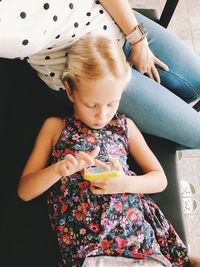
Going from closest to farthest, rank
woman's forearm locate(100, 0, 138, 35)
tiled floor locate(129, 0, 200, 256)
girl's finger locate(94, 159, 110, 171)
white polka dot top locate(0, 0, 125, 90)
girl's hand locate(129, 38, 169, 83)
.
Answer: white polka dot top locate(0, 0, 125, 90), girl's finger locate(94, 159, 110, 171), woman's forearm locate(100, 0, 138, 35), girl's hand locate(129, 38, 169, 83), tiled floor locate(129, 0, 200, 256)

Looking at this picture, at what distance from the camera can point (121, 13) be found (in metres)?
1.08

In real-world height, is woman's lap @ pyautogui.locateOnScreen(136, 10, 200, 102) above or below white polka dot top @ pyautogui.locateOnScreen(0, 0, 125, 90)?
below

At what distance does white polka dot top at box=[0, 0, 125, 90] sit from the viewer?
0.82 metres

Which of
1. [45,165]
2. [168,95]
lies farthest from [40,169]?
[168,95]

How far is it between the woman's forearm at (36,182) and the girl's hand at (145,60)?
1.58 feet

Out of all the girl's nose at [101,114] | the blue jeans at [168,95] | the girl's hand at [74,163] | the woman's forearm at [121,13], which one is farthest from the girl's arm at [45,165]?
the woman's forearm at [121,13]

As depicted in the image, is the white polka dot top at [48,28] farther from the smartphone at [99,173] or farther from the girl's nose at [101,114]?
the smartphone at [99,173]

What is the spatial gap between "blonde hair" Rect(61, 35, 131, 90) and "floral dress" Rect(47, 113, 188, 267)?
0.19 metres

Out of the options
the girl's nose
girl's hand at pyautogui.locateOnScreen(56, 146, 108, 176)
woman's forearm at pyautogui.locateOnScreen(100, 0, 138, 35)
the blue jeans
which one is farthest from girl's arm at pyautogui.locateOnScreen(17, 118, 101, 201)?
woman's forearm at pyautogui.locateOnScreen(100, 0, 138, 35)

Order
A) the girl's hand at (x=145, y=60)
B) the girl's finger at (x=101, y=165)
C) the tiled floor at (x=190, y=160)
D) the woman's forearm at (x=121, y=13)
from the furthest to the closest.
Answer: the tiled floor at (x=190, y=160) → the girl's hand at (x=145, y=60) → the woman's forearm at (x=121, y=13) → the girl's finger at (x=101, y=165)

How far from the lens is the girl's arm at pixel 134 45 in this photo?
42.3 inches

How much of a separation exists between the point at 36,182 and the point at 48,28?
0.41 metres

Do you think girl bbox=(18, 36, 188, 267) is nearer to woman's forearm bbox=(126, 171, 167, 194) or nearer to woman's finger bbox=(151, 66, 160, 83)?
woman's forearm bbox=(126, 171, 167, 194)

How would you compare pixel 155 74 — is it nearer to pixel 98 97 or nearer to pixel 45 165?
pixel 98 97
